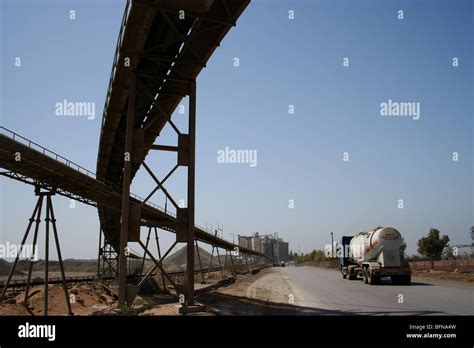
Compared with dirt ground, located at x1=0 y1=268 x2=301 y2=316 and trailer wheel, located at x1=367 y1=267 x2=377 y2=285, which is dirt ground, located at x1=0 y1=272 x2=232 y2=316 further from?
trailer wheel, located at x1=367 y1=267 x2=377 y2=285

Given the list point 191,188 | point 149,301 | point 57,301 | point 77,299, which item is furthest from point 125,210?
point 77,299

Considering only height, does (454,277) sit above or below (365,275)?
below

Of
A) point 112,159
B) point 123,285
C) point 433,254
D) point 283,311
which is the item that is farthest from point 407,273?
point 433,254

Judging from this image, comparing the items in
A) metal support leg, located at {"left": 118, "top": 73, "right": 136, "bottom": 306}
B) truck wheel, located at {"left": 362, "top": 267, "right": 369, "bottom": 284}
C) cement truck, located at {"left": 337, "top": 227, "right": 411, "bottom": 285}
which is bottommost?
truck wheel, located at {"left": 362, "top": 267, "right": 369, "bottom": 284}

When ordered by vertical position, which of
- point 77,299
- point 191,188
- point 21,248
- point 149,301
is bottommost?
point 77,299

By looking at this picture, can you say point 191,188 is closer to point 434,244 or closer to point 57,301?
point 57,301

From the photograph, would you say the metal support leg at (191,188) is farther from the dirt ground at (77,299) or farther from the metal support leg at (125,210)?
the dirt ground at (77,299)

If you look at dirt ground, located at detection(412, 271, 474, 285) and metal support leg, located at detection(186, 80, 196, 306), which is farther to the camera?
dirt ground, located at detection(412, 271, 474, 285)

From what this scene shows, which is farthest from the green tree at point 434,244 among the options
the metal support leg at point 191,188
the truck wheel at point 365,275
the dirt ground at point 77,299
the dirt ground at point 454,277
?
the metal support leg at point 191,188

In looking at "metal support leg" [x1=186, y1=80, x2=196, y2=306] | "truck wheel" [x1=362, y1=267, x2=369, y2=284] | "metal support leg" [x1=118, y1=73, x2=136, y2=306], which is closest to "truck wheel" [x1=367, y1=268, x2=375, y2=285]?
"truck wheel" [x1=362, y1=267, x2=369, y2=284]
